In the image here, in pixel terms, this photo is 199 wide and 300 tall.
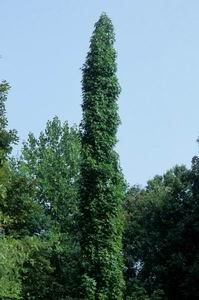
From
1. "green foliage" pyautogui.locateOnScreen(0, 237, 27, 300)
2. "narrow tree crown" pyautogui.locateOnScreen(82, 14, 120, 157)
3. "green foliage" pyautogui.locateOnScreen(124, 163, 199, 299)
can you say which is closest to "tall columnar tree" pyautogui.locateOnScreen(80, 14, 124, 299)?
"narrow tree crown" pyautogui.locateOnScreen(82, 14, 120, 157)

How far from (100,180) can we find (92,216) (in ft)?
4.29

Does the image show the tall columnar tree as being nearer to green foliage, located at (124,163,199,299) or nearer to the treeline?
the treeline

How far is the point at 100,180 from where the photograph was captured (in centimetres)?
2266

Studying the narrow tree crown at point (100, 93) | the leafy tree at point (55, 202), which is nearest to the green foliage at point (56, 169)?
the leafy tree at point (55, 202)

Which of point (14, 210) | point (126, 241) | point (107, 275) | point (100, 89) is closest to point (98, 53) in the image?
point (100, 89)

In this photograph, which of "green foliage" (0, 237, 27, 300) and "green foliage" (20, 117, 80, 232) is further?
"green foliage" (20, 117, 80, 232)

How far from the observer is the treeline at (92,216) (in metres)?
21.7

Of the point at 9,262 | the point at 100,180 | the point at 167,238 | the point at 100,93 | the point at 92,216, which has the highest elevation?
the point at 100,93

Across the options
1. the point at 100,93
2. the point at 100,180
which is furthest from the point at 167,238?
the point at 100,93

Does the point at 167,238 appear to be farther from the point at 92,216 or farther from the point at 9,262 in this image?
the point at 9,262

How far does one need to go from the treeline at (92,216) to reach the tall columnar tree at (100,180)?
0.04 m

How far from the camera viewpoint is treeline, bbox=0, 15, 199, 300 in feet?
71.3

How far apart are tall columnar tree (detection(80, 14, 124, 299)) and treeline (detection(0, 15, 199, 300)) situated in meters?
0.04

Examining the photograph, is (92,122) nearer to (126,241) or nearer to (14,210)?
(14,210)
